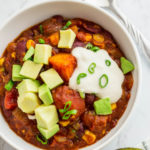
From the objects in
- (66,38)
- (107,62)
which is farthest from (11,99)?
(107,62)

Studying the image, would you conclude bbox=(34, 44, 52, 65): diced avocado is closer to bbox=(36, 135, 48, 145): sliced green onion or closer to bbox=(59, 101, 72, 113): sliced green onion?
bbox=(59, 101, 72, 113): sliced green onion

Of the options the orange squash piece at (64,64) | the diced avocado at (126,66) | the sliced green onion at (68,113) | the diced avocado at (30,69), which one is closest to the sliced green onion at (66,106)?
the sliced green onion at (68,113)

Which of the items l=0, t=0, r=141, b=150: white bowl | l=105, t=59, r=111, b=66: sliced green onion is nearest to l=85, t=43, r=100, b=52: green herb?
l=105, t=59, r=111, b=66: sliced green onion

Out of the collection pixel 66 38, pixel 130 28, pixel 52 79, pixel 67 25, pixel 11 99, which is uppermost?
pixel 130 28

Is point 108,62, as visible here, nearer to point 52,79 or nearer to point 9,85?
point 52,79

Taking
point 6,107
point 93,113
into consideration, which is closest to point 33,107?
point 6,107
